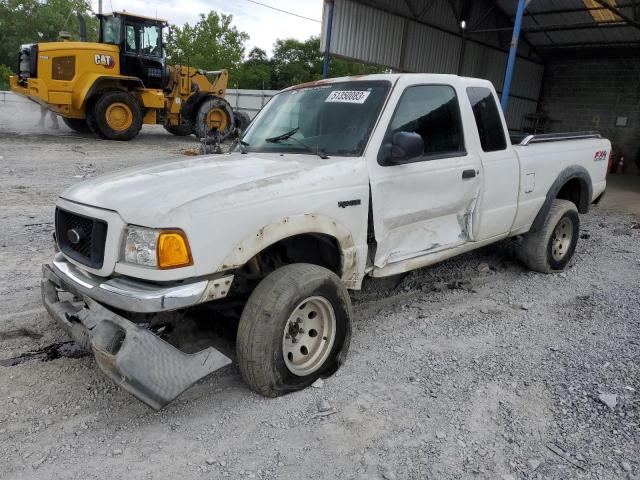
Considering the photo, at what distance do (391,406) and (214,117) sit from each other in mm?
14970

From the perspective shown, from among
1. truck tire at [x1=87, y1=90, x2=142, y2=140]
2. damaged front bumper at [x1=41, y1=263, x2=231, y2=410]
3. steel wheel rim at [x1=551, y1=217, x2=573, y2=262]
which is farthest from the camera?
truck tire at [x1=87, y1=90, x2=142, y2=140]

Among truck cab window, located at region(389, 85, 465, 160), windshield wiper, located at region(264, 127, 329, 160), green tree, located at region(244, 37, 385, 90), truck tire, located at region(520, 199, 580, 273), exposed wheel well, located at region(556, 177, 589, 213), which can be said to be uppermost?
green tree, located at region(244, 37, 385, 90)

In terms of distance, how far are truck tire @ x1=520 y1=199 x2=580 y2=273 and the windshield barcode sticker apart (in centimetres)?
266

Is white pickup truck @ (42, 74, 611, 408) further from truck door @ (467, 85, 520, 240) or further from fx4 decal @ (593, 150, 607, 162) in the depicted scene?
fx4 decal @ (593, 150, 607, 162)

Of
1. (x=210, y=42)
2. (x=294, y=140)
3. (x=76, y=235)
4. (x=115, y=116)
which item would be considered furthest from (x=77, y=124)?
(x=210, y=42)

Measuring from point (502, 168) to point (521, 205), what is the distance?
0.58m

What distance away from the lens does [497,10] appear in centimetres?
1773

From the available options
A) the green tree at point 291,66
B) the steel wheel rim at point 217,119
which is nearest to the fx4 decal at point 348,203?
the steel wheel rim at point 217,119

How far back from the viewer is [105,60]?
45.2 ft

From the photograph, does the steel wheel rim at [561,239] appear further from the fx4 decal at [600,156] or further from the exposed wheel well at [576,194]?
the fx4 decal at [600,156]

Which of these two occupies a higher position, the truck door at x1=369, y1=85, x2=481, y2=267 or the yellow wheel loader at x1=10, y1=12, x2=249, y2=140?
the yellow wheel loader at x1=10, y1=12, x2=249, y2=140

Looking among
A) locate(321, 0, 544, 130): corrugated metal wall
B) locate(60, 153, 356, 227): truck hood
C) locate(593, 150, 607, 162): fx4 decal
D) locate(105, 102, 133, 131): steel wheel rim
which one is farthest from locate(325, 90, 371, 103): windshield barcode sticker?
locate(105, 102, 133, 131): steel wheel rim

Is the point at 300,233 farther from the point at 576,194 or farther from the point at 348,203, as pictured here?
the point at 576,194

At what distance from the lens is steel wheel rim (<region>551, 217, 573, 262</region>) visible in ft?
18.0
